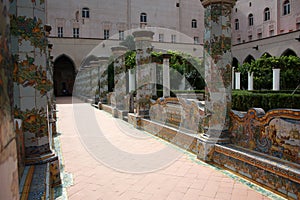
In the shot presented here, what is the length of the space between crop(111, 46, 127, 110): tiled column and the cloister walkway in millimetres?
4901

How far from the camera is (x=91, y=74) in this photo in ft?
58.9

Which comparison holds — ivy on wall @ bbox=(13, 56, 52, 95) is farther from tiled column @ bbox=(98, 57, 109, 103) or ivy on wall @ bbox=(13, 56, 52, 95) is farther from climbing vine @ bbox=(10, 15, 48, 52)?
tiled column @ bbox=(98, 57, 109, 103)

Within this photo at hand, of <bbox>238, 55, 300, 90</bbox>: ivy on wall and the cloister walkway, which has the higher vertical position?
<bbox>238, 55, 300, 90</bbox>: ivy on wall

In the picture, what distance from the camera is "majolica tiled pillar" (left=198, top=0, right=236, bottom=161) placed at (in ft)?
16.6

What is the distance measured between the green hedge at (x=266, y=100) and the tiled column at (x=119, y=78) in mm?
5785

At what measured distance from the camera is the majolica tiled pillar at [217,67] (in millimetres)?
5047

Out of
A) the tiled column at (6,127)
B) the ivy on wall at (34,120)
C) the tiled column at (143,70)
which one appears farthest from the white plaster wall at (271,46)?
the tiled column at (6,127)

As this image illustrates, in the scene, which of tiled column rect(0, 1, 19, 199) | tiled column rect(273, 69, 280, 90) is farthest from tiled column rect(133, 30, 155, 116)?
tiled column rect(273, 69, 280, 90)

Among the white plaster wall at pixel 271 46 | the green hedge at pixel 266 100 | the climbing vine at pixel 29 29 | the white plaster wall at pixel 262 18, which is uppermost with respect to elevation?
the white plaster wall at pixel 262 18

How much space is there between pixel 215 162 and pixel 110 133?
415 cm

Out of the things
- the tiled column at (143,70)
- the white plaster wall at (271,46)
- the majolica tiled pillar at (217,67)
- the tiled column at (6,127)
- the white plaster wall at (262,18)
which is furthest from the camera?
the white plaster wall at (262,18)

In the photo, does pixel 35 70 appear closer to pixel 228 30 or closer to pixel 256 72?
pixel 228 30

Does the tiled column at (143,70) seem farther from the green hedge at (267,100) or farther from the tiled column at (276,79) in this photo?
the tiled column at (276,79)

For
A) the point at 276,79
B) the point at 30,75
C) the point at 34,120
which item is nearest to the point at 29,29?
the point at 30,75
